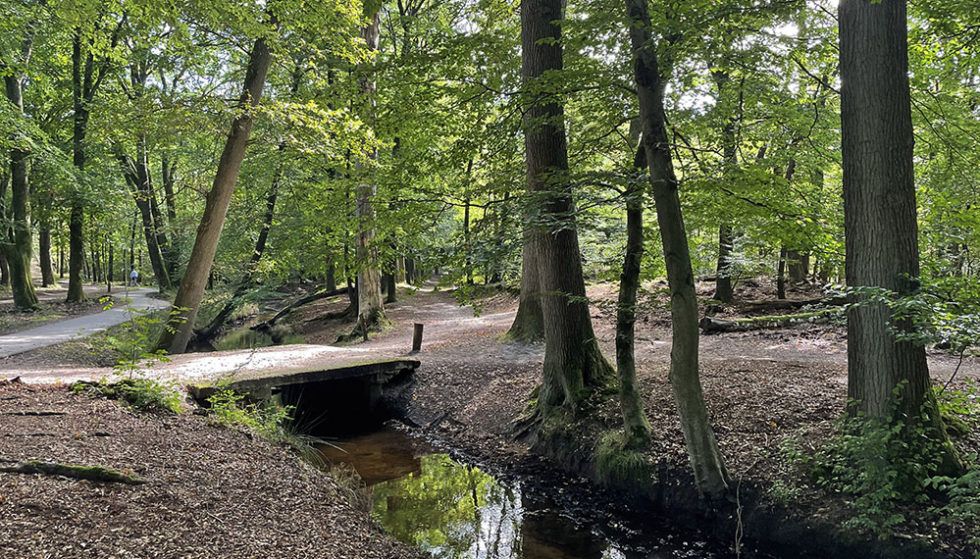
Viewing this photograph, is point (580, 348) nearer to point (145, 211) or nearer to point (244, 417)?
point (244, 417)

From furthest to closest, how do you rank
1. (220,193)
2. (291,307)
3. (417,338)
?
(291,307) < (417,338) < (220,193)

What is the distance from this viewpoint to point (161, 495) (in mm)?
4207

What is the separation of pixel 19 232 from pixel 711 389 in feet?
70.3

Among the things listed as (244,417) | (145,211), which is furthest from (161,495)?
(145,211)

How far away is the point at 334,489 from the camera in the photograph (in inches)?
226

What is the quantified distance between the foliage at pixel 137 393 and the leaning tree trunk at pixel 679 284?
19.2 feet

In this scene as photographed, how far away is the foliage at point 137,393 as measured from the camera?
6.51 meters

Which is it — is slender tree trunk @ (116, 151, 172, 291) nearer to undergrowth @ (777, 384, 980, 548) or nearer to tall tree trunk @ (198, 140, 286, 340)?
tall tree trunk @ (198, 140, 286, 340)

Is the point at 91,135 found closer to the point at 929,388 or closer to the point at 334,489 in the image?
the point at 334,489

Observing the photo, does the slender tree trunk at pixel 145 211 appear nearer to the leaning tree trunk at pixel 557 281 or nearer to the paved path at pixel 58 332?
the paved path at pixel 58 332

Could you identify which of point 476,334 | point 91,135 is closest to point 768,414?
point 476,334

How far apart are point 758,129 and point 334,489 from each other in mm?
7185

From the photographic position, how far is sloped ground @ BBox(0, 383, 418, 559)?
345 cm

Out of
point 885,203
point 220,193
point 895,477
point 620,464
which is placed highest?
point 220,193
